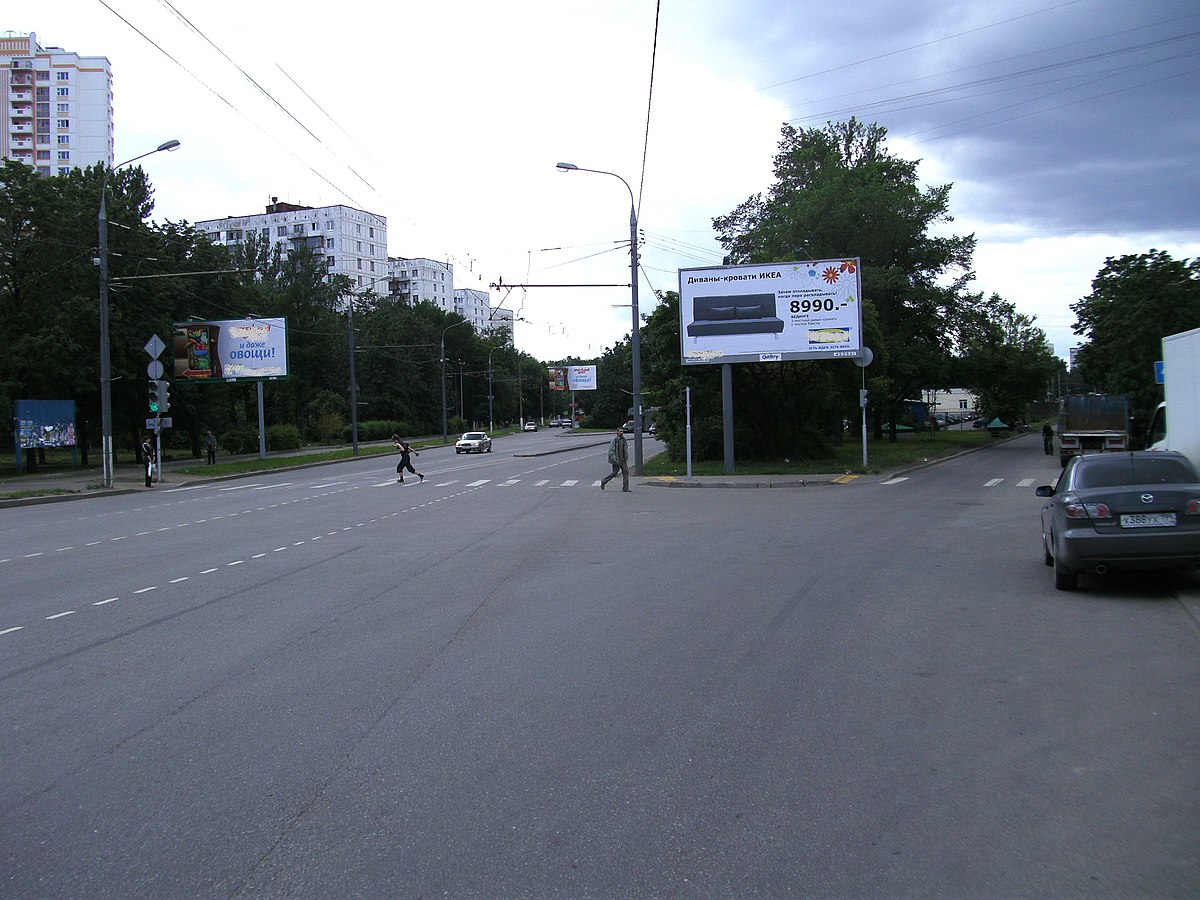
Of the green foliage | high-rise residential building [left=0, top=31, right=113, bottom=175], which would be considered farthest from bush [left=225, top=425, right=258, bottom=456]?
high-rise residential building [left=0, top=31, right=113, bottom=175]

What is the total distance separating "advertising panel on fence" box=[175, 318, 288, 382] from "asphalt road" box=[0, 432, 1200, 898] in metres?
35.8

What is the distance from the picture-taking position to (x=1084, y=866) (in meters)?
3.67

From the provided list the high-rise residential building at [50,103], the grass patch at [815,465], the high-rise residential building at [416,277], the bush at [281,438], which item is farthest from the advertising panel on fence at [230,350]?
the high-rise residential building at [416,277]

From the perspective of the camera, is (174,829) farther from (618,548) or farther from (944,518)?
(944,518)

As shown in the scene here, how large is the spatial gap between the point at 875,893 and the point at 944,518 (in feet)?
47.3

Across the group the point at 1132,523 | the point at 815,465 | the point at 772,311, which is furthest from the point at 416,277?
the point at 1132,523

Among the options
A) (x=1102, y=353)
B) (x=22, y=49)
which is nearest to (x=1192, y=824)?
(x=1102, y=353)

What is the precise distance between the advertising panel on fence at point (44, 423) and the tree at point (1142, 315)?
1605 inches

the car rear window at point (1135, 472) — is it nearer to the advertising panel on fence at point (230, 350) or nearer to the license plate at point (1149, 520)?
the license plate at point (1149, 520)

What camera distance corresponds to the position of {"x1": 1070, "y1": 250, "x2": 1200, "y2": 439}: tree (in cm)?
3469

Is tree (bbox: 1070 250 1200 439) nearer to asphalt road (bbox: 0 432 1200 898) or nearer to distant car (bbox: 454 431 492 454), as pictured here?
asphalt road (bbox: 0 432 1200 898)

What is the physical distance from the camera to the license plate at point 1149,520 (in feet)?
29.7

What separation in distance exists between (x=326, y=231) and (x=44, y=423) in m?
81.3

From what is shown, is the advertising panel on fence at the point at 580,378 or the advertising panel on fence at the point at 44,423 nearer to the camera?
the advertising panel on fence at the point at 44,423
